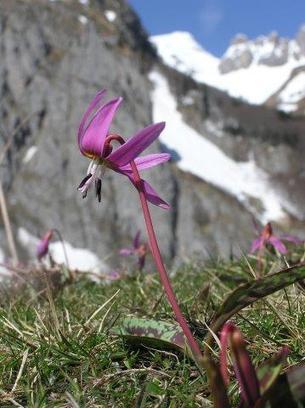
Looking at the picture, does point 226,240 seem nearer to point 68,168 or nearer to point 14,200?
point 68,168

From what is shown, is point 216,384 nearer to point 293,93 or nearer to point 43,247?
point 43,247

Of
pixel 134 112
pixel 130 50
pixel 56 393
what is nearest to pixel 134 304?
pixel 56 393

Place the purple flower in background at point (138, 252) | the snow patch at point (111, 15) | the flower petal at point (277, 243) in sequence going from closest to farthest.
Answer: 1. the flower petal at point (277, 243)
2. the purple flower in background at point (138, 252)
3. the snow patch at point (111, 15)

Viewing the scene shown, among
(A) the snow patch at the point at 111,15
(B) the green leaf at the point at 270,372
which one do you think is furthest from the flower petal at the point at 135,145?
(A) the snow patch at the point at 111,15

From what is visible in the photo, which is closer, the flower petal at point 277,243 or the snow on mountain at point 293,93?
the flower petal at point 277,243

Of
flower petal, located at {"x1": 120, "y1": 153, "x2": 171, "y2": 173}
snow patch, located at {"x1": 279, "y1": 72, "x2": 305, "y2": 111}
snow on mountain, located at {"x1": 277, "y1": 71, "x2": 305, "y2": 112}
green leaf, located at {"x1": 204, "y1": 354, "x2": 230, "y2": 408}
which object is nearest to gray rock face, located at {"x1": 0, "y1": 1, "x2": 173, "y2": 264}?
flower petal, located at {"x1": 120, "y1": 153, "x2": 171, "y2": 173}

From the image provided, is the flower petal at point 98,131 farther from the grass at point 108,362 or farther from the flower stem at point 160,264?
the grass at point 108,362

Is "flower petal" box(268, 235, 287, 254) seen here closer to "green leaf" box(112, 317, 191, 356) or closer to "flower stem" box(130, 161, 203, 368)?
"green leaf" box(112, 317, 191, 356)
